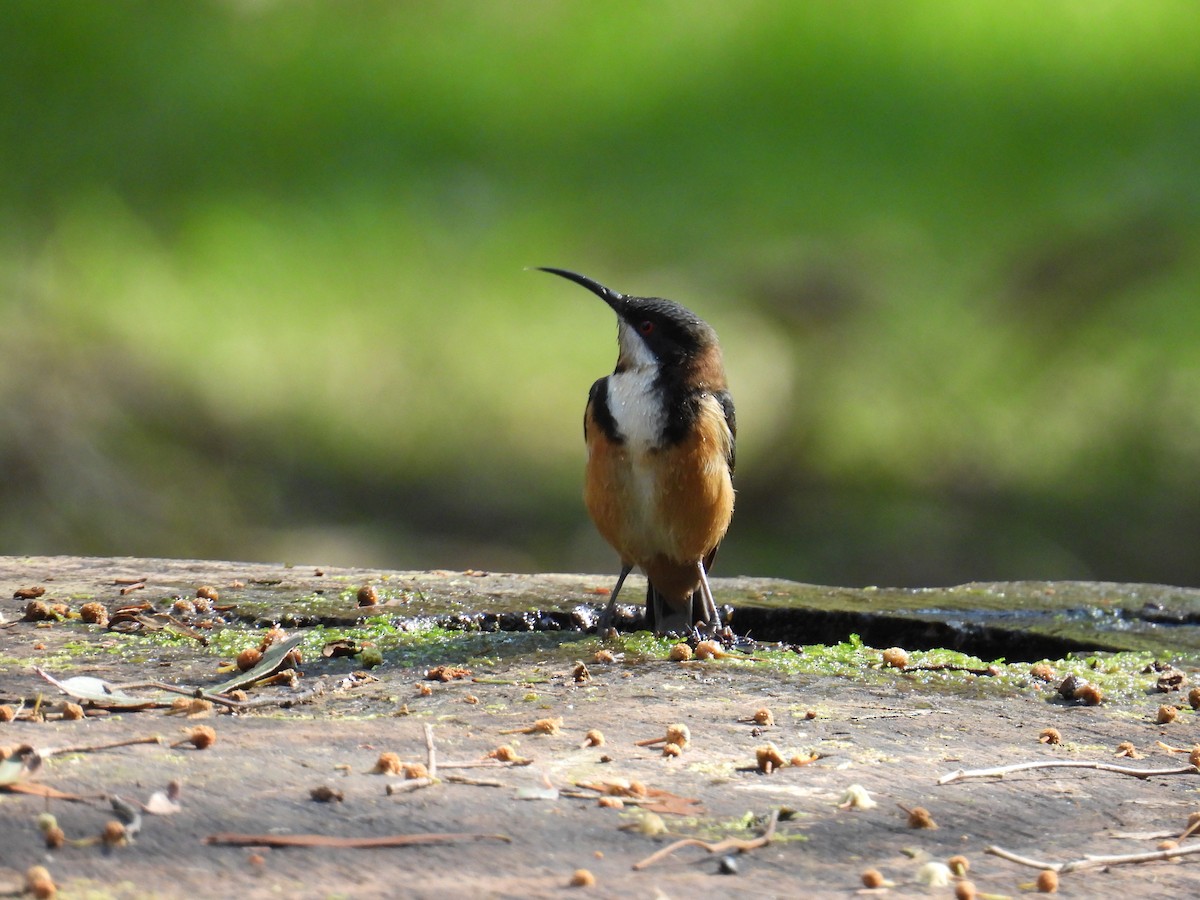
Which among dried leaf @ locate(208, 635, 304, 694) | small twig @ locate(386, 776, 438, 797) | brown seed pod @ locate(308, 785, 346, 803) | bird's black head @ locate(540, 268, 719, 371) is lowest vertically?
brown seed pod @ locate(308, 785, 346, 803)

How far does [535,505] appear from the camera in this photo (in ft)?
33.5

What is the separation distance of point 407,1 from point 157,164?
2.69m

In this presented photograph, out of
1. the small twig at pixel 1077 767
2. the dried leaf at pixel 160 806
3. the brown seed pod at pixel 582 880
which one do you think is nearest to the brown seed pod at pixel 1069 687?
the small twig at pixel 1077 767

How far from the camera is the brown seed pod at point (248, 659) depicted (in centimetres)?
357

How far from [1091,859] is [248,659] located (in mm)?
1985

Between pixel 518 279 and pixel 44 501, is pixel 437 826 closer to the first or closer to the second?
pixel 44 501

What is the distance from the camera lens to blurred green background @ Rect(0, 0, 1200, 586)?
33.0 ft

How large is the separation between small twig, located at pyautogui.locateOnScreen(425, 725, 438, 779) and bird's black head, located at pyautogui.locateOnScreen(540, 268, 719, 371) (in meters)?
2.16

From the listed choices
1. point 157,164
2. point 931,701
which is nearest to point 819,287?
point 157,164

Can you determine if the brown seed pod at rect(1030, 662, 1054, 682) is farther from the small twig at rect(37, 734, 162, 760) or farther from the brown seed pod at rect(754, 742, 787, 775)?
the small twig at rect(37, 734, 162, 760)

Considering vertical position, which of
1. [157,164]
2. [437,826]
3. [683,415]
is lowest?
[437,826]

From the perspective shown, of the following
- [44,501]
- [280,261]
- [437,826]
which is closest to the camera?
[437,826]

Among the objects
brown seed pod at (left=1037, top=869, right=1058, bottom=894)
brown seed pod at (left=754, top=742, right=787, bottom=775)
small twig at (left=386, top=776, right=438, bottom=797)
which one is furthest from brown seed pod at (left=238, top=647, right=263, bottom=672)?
brown seed pod at (left=1037, top=869, right=1058, bottom=894)

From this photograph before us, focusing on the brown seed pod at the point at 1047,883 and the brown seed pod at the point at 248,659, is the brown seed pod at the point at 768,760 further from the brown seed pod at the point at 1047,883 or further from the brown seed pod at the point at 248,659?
the brown seed pod at the point at 248,659
